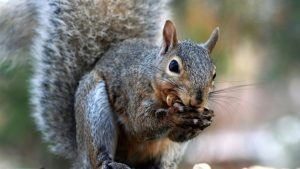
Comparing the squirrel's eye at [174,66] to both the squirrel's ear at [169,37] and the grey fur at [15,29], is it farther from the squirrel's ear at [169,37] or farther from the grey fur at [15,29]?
the grey fur at [15,29]

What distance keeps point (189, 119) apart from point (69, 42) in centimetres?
68

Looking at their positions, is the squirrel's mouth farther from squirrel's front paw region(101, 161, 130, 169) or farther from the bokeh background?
the bokeh background

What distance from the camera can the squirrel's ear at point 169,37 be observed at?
286 cm

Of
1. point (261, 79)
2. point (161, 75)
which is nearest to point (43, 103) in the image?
point (161, 75)

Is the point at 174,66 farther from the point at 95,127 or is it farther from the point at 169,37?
the point at 95,127

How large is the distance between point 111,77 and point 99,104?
0.12 m

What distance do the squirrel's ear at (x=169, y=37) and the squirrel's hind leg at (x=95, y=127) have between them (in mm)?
283

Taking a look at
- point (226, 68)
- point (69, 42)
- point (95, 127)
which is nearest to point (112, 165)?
point (95, 127)

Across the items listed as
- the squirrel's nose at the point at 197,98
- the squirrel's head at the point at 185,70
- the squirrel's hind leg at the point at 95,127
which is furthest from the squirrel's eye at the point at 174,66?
the squirrel's hind leg at the point at 95,127

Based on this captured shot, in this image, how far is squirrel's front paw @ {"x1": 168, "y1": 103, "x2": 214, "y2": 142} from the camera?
2732 millimetres

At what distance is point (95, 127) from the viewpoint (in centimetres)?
300

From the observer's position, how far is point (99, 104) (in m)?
3.04

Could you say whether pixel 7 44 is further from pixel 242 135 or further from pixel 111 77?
pixel 242 135

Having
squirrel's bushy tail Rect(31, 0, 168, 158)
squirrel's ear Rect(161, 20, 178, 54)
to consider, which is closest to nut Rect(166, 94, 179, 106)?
squirrel's ear Rect(161, 20, 178, 54)
